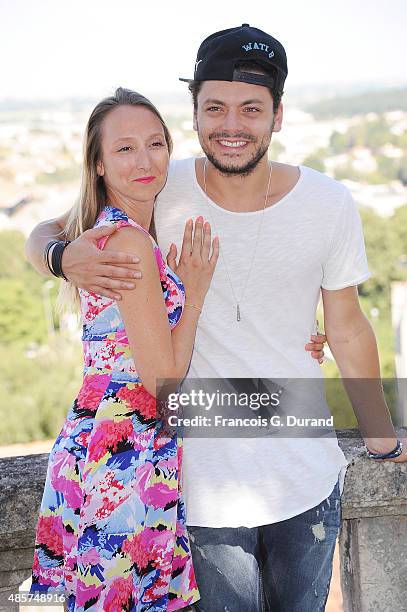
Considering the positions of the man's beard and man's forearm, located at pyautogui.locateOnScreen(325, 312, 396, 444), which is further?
man's forearm, located at pyautogui.locateOnScreen(325, 312, 396, 444)

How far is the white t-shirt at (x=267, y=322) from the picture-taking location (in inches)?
89.6

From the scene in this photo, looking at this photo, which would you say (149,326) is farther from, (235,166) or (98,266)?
(235,166)

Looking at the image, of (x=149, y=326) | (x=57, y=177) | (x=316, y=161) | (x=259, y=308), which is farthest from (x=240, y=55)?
(x=57, y=177)

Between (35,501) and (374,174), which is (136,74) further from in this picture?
(35,501)

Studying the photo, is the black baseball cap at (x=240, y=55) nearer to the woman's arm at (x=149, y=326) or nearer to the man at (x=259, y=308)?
the man at (x=259, y=308)

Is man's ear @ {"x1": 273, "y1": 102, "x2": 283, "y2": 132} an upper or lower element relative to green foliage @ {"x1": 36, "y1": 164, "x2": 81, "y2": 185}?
upper

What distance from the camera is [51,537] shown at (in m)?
2.12

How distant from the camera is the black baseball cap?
242cm

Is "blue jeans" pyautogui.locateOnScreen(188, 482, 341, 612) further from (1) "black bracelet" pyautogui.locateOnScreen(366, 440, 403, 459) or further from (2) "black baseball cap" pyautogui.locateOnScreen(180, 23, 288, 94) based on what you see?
(2) "black baseball cap" pyautogui.locateOnScreen(180, 23, 288, 94)

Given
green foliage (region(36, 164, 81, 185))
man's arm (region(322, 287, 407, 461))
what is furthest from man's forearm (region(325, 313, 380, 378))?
green foliage (region(36, 164, 81, 185))

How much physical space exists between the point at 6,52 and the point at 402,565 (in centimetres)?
13682

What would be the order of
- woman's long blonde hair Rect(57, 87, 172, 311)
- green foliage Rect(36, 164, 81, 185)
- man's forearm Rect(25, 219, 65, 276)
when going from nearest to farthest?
woman's long blonde hair Rect(57, 87, 172, 311)
man's forearm Rect(25, 219, 65, 276)
green foliage Rect(36, 164, 81, 185)

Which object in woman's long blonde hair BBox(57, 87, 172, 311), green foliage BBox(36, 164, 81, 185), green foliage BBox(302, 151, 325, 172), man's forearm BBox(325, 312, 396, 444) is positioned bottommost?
green foliage BBox(36, 164, 81, 185)

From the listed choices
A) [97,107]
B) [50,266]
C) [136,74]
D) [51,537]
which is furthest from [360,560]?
[136,74]
